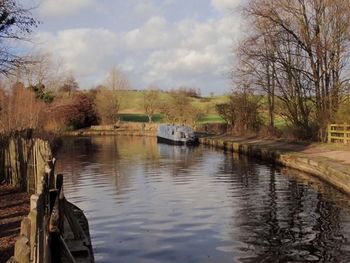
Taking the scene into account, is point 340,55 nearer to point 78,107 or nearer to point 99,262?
point 99,262

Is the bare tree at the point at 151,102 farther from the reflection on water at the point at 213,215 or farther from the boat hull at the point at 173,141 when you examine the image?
the reflection on water at the point at 213,215

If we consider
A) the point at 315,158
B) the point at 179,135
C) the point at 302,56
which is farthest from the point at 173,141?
the point at 315,158

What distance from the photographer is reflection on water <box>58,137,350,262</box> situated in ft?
32.9

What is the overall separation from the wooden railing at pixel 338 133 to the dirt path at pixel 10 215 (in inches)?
737

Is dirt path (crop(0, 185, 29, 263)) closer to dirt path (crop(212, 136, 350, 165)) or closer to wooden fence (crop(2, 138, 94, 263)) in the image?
wooden fence (crop(2, 138, 94, 263))

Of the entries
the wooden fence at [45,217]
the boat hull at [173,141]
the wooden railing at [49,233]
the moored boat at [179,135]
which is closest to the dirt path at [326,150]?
the wooden fence at [45,217]

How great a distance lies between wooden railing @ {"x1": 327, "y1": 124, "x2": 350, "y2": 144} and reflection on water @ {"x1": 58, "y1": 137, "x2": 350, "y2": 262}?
5.89m

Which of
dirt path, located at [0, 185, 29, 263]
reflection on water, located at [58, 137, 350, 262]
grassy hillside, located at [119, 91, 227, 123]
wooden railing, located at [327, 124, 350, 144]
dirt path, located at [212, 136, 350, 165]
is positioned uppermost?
grassy hillside, located at [119, 91, 227, 123]

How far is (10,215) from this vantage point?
427 inches

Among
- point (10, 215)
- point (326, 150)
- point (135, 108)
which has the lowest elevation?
point (10, 215)

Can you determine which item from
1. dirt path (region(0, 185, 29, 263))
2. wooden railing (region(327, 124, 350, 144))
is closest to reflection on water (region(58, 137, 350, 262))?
dirt path (region(0, 185, 29, 263))

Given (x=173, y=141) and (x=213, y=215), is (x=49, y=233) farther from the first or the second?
(x=173, y=141)

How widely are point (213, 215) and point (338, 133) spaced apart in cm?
1786

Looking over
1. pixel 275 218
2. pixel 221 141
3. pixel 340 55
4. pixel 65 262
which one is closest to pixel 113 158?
pixel 221 141
